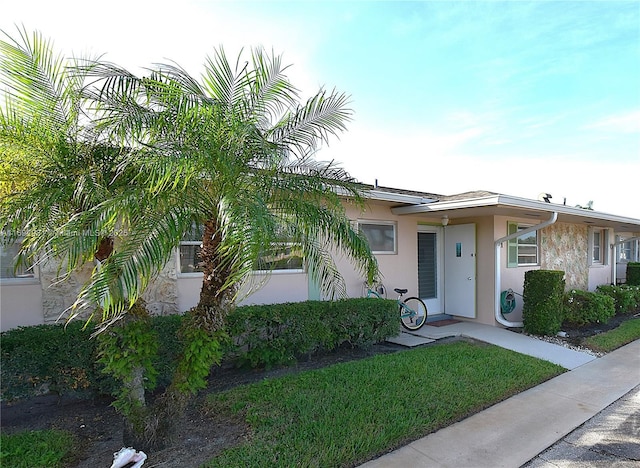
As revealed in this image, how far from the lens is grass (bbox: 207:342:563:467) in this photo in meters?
3.33

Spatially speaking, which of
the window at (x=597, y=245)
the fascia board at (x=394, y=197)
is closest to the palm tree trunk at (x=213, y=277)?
the fascia board at (x=394, y=197)

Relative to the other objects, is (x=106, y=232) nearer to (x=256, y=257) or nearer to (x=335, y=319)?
(x=256, y=257)

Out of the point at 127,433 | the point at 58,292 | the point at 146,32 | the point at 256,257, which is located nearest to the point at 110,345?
the point at 127,433

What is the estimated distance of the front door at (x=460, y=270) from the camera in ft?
30.0

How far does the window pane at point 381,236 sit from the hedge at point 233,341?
1.61 m

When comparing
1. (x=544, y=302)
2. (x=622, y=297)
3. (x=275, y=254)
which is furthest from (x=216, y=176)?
(x=622, y=297)

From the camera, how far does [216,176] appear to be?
317cm

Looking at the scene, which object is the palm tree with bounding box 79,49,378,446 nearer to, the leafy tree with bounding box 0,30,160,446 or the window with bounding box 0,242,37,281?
the leafy tree with bounding box 0,30,160,446

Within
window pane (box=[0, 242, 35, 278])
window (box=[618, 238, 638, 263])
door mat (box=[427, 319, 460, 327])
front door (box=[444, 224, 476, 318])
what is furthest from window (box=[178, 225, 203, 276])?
window (box=[618, 238, 638, 263])

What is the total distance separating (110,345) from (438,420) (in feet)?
11.3

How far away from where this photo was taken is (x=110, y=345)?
3246mm

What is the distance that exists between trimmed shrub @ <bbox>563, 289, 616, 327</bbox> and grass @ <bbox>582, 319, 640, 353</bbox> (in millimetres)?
432

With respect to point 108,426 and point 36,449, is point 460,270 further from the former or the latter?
point 36,449

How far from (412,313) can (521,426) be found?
4.25 m
